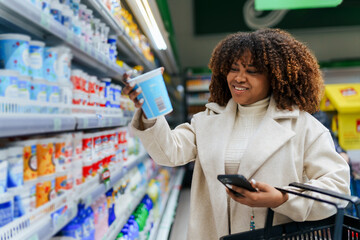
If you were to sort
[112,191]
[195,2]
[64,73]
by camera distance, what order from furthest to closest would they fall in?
[195,2]
[112,191]
[64,73]

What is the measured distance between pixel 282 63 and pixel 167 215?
8.59ft

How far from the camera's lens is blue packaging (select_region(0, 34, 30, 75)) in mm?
1219

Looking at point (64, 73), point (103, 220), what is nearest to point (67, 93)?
point (64, 73)

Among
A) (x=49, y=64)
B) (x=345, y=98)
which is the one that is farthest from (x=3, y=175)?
(x=345, y=98)

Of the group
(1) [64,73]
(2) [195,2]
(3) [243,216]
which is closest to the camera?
(3) [243,216]

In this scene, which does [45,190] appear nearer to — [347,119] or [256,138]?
[256,138]

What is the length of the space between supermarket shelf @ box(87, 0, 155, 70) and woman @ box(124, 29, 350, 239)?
88cm

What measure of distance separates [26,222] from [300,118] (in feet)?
3.96

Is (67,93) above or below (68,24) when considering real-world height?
below

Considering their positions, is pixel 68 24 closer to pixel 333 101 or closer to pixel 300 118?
pixel 300 118

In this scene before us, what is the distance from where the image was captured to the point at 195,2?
7746mm

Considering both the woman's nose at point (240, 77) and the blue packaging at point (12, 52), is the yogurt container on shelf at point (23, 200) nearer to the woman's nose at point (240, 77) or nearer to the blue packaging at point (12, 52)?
the blue packaging at point (12, 52)

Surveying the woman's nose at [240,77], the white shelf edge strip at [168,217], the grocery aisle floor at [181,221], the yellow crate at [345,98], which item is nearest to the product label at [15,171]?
the woman's nose at [240,77]

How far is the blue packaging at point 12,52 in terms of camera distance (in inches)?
48.0
